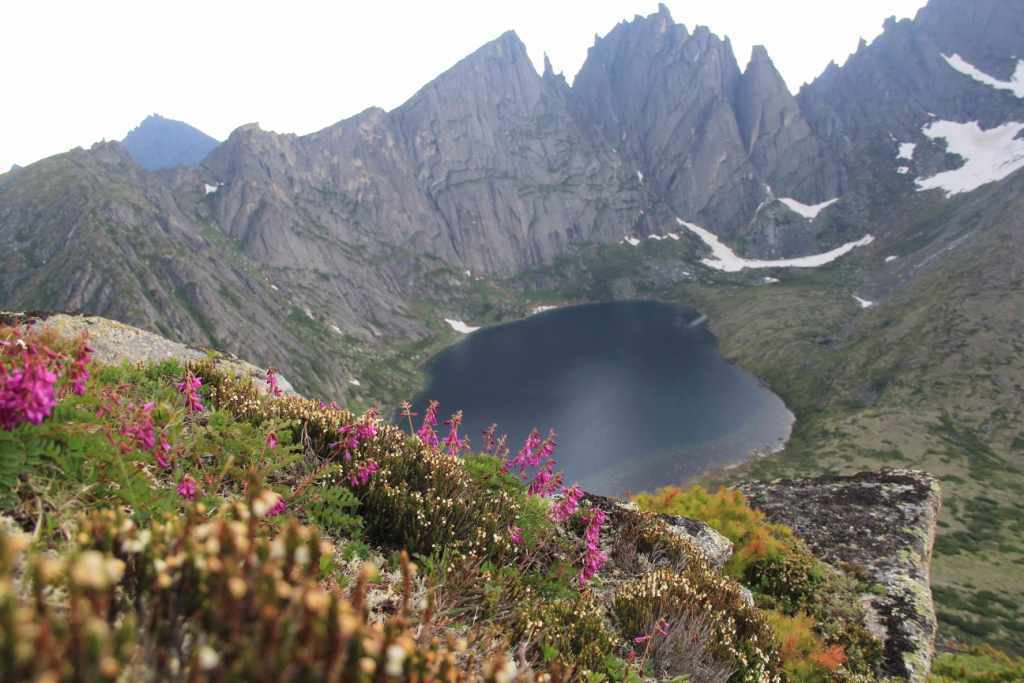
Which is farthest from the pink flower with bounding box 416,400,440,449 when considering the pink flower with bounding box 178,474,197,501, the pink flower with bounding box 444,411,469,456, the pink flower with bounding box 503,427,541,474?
the pink flower with bounding box 178,474,197,501

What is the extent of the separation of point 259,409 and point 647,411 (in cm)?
9996

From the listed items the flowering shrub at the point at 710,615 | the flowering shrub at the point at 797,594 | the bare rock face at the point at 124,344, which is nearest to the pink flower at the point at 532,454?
the flowering shrub at the point at 710,615

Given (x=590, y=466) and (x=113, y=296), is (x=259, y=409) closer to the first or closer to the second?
(x=590, y=466)

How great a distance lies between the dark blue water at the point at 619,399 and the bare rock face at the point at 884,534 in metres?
39.1

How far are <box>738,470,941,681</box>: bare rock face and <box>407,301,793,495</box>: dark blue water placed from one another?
39100 mm

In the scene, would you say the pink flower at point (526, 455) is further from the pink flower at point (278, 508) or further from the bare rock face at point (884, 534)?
the bare rock face at point (884, 534)

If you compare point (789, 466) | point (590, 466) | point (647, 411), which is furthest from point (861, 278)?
point (590, 466)

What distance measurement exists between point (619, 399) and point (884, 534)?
3730 inches

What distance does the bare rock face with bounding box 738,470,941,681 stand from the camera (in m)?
11.9

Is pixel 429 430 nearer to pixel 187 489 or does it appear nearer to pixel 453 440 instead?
pixel 453 440

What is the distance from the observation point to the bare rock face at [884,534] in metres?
11.9

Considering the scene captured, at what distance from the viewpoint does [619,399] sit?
110 metres

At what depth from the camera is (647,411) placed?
102m

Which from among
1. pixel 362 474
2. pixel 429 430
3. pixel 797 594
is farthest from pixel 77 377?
pixel 797 594
